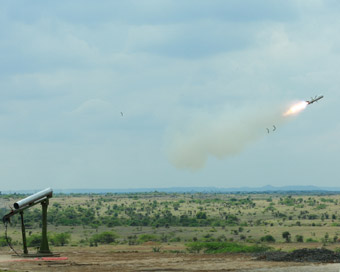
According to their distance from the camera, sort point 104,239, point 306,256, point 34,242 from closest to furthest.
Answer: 1. point 306,256
2. point 34,242
3. point 104,239

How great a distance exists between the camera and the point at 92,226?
3809 inches

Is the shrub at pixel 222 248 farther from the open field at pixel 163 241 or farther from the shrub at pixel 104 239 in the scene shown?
the shrub at pixel 104 239

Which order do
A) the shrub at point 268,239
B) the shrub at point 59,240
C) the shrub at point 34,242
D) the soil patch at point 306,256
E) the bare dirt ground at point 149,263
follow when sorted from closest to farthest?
the bare dirt ground at point 149,263
the soil patch at point 306,256
the shrub at point 34,242
the shrub at point 59,240
the shrub at point 268,239

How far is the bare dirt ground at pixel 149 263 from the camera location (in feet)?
137

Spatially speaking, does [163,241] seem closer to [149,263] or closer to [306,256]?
[149,263]

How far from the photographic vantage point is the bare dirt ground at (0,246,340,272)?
41.9 meters

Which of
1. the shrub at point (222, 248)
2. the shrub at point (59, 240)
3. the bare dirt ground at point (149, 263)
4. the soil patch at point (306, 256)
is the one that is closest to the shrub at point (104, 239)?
the shrub at point (59, 240)

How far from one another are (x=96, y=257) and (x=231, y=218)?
61.8 m

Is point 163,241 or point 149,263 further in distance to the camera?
point 163,241

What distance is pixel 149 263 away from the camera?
4594 cm

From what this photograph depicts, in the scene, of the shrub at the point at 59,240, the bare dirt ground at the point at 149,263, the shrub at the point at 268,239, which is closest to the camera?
the bare dirt ground at the point at 149,263

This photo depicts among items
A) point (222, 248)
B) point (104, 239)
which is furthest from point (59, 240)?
point (222, 248)

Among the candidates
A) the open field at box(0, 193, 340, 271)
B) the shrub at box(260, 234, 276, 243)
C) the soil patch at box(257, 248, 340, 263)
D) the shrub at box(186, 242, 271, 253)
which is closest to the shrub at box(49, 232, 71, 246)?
the open field at box(0, 193, 340, 271)

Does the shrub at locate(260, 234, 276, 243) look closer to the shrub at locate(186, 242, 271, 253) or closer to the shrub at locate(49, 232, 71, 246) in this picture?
the shrub at locate(186, 242, 271, 253)
